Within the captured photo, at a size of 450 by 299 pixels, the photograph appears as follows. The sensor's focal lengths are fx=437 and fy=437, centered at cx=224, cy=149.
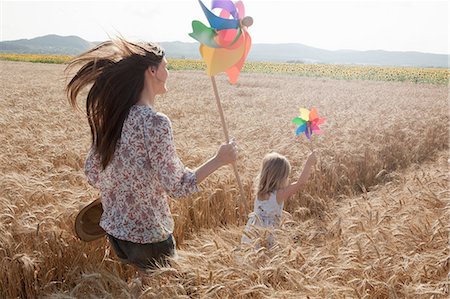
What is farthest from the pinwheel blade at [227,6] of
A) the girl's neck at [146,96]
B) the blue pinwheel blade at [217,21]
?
the girl's neck at [146,96]

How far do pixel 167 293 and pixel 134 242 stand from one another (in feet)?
1.61

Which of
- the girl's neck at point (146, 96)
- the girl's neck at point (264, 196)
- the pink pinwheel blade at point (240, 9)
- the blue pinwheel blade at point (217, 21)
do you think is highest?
the pink pinwheel blade at point (240, 9)

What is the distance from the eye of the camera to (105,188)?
101 inches

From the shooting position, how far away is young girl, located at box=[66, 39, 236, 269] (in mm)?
2303

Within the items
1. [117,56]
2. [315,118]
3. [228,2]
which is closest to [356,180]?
[315,118]

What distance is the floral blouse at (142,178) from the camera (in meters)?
2.27

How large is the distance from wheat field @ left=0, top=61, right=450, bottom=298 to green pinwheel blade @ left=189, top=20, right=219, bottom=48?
121 cm

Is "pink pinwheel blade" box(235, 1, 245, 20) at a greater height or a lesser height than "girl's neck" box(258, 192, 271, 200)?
greater

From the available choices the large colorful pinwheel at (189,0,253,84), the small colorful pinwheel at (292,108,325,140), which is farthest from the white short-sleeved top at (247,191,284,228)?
the large colorful pinwheel at (189,0,253,84)

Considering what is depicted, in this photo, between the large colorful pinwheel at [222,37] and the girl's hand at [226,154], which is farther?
the large colorful pinwheel at [222,37]

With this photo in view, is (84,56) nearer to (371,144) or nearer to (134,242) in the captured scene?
(134,242)

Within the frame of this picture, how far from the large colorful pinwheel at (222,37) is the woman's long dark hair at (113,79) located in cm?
35

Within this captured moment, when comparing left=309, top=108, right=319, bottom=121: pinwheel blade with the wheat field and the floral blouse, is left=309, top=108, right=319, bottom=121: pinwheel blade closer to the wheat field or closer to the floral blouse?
the wheat field

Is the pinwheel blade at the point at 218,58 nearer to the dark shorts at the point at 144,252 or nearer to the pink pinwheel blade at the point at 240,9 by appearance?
the pink pinwheel blade at the point at 240,9
